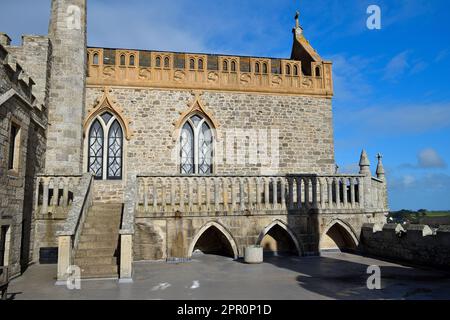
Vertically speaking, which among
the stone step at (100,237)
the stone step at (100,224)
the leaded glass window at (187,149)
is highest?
the leaded glass window at (187,149)

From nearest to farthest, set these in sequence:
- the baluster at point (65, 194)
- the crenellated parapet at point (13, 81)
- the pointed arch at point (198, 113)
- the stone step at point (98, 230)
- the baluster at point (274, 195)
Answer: the crenellated parapet at point (13, 81)
the stone step at point (98, 230)
the baluster at point (65, 194)
the baluster at point (274, 195)
the pointed arch at point (198, 113)

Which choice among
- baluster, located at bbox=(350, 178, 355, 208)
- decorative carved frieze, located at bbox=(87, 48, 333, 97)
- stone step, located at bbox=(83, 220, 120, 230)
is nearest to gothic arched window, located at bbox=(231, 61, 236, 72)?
decorative carved frieze, located at bbox=(87, 48, 333, 97)

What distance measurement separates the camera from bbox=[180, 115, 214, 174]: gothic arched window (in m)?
16.2

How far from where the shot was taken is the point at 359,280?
877cm

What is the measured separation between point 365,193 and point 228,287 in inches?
293

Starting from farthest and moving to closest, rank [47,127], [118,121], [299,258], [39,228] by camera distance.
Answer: [118,121]
[47,127]
[299,258]
[39,228]

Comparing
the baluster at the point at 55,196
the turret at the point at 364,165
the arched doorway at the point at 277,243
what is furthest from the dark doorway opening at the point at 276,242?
the baluster at the point at 55,196

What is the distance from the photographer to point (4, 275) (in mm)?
7754

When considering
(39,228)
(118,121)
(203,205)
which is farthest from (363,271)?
(118,121)

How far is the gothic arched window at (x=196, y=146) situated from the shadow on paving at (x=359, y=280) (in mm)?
5661

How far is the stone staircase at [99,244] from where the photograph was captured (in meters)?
9.30

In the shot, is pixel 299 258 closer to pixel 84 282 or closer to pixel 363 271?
pixel 363 271

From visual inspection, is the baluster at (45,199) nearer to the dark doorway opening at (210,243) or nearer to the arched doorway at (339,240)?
the dark doorway opening at (210,243)

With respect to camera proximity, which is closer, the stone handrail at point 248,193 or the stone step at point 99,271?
the stone step at point 99,271
